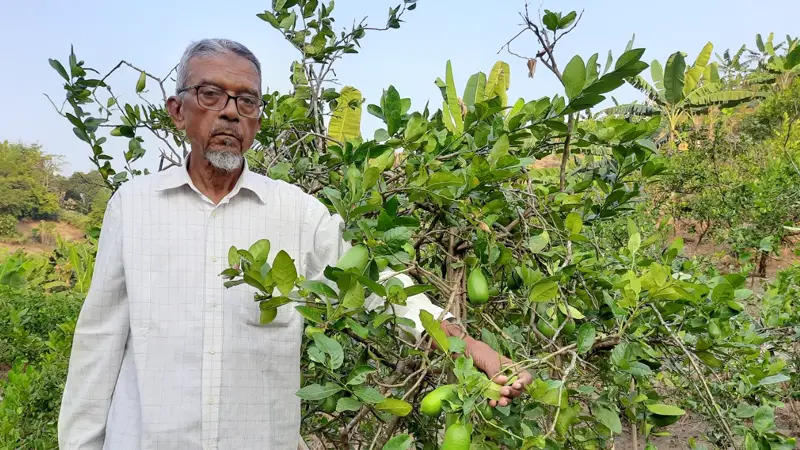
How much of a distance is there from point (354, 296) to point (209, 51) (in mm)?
833

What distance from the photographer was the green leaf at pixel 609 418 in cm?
104

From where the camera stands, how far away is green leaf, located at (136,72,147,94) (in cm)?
183

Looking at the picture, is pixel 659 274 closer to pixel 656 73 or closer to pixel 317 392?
pixel 317 392

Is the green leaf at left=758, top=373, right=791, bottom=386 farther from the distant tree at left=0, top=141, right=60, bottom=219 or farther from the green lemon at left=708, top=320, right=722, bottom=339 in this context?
the distant tree at left=0, top=141, right=60, bottom=219

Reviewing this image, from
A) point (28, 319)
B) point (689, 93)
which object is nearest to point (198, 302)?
point (28, 319)

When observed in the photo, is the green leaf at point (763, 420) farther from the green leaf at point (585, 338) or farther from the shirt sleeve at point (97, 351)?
the shirt sleeve at point (97, 351)

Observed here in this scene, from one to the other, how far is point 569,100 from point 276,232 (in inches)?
29.2

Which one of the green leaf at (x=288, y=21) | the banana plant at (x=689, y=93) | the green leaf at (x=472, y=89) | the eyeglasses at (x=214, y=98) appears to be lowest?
the eyeglasses at (x=214, y=98)

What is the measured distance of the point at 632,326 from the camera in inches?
43.2

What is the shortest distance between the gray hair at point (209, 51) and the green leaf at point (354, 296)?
2.50ft

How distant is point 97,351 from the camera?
1.36 meters

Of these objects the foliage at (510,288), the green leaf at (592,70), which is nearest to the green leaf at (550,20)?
the foliage at (510,288)

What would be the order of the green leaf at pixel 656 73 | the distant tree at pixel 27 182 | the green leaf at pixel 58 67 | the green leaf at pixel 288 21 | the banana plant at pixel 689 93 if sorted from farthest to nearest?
the distant tree at pixel 27 182
the banana plant at pixel 689 93
the green leaf at pixel 656 73
the green leaf at pixel 288 21
the green leaf at pixel 58 67

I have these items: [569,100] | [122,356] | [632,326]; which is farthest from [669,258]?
[122,356]
